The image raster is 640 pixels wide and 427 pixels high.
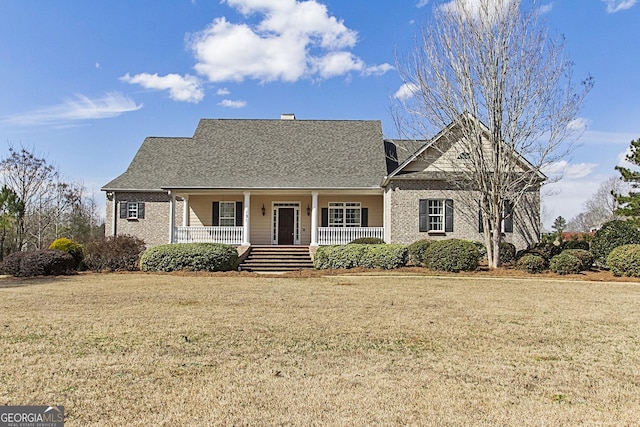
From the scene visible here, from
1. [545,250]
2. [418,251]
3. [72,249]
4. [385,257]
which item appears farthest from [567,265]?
[72,249]

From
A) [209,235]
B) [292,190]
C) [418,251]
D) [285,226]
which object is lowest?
[418,251]

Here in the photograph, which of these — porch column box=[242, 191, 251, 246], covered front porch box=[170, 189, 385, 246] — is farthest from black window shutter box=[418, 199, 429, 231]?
porch column box=[242, 191, 251, 246]

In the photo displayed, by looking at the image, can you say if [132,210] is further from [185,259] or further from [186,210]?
[185,259]

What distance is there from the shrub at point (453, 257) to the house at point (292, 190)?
377cm

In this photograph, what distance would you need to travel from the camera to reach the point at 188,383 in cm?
450

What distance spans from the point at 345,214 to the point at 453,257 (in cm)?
793

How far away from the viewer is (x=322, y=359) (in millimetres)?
5391

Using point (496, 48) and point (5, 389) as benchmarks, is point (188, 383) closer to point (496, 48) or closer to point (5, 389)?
point (5, 389)

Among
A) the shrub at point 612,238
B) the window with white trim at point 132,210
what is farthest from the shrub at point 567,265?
the window with white trim at point 132,210

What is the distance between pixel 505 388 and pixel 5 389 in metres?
4.54

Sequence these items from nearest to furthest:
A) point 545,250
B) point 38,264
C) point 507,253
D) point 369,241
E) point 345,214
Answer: point 38,264, point 545,250, point 507,253, point 369,241, point 345,214

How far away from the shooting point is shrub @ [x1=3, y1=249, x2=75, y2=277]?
50.7 feet

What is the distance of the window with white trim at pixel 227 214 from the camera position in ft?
77.3

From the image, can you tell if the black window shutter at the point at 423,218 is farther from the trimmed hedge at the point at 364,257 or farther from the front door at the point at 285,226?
the front door at the point at 285,226
